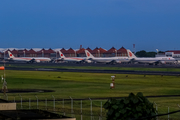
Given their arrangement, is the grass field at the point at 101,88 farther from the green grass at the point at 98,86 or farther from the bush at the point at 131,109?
the bush at the point at 131,109

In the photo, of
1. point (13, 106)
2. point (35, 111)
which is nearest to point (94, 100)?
point (13, 106)

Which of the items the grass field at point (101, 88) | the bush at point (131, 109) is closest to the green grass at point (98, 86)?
the grass field at point (101, 88)

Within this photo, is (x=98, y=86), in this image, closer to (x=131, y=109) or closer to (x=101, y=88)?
(x=101, y=88)

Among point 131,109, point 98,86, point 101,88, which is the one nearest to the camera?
point 131,109

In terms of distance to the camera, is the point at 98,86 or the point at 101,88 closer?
the point at 101,88

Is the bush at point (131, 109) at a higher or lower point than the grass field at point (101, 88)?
higher

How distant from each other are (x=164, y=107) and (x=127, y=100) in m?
26.6

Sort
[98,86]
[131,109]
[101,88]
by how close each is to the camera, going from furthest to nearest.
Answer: [98,86] < [101,88] < [131,109]

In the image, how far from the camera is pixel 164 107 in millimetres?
42062

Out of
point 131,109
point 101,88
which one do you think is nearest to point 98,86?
point 101,88

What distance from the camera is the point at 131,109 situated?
1641 centimetres

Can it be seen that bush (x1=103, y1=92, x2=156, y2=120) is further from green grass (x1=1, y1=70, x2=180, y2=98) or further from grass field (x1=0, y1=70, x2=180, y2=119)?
green grass (x1=1, y1=70, x2=180, y2=98)

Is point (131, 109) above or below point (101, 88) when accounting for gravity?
above

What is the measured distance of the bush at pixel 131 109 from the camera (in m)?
16.3
